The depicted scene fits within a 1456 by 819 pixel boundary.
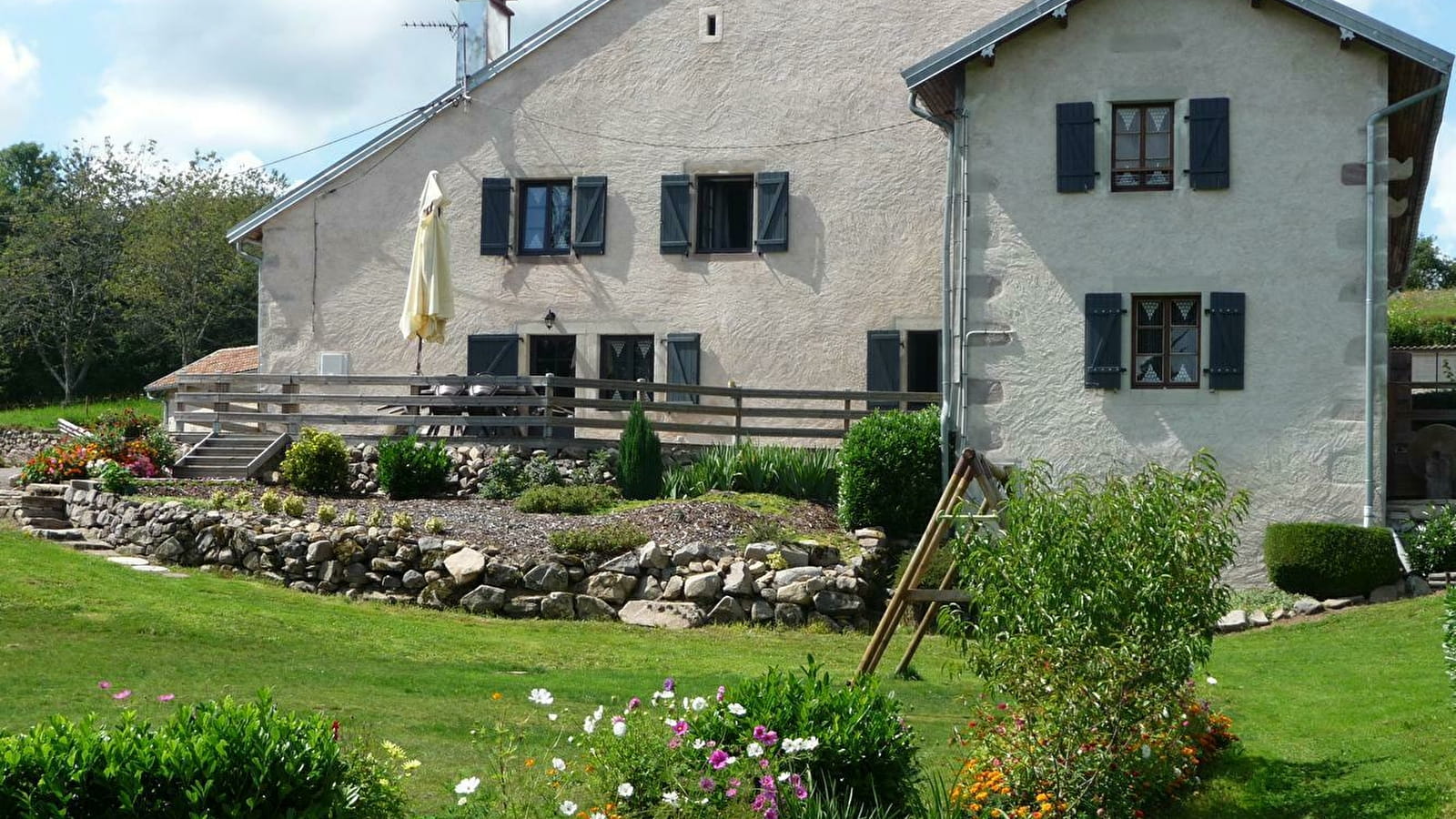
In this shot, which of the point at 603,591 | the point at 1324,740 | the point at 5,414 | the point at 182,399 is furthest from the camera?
the point at 5,414

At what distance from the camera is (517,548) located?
15.1m

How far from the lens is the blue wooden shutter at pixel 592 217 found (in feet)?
71.5

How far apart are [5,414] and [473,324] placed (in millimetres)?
24397

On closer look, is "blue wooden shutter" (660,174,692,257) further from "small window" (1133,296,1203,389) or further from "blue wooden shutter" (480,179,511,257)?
"small window" (1133,296,1203,389)

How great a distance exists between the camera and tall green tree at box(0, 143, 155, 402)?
42656 millimetres

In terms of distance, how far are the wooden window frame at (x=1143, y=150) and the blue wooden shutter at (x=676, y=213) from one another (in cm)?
689

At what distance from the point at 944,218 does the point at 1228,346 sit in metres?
4.95

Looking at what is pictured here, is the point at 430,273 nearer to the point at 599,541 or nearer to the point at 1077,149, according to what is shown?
the point at 599,541

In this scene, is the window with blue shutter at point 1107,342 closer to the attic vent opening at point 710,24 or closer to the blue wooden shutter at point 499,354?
the attic vent opening at point 710,24

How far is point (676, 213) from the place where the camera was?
21.5 metres

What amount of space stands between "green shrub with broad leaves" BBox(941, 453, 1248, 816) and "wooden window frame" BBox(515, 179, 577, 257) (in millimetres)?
15070

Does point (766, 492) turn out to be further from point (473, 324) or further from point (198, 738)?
point (198, 738)

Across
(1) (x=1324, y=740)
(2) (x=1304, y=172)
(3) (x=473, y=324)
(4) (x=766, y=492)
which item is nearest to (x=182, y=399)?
(3) (x=473, y=324)

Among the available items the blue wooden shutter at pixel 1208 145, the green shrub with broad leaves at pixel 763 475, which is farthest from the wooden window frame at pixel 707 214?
the blue wooden shutter at pixel 1208 145
